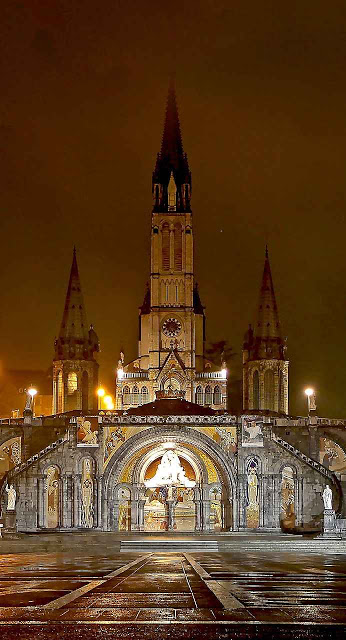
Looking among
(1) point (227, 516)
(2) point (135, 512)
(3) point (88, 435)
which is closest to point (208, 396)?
(2) point (135, 512)

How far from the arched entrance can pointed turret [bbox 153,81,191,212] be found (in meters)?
→ 50.7

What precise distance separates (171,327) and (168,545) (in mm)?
68546

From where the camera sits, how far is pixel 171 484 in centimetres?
7938

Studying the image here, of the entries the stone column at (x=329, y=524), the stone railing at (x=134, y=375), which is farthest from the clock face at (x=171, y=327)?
the stone column at (x=329, y=524)

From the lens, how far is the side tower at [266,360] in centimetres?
11508

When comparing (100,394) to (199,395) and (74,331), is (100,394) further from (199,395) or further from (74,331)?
(199,395)

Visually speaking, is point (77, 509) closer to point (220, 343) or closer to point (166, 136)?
point (220, 343)

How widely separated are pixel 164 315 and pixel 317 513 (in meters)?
50.0

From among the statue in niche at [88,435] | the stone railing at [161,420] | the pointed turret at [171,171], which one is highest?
the pointed turret at [171,171]

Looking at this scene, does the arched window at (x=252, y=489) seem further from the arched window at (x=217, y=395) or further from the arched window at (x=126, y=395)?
the arched window at (x=126, y=395)

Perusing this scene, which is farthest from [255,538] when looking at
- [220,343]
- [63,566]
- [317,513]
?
[220,343]

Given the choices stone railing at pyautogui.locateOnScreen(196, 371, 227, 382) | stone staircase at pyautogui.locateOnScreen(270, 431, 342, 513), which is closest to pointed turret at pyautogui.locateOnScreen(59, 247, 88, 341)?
stone railing at pyautogui.locateOnScreen(196, 371, 227, 382)

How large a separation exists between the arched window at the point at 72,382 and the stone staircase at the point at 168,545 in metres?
61.1

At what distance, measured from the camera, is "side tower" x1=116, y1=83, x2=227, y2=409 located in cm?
11812
